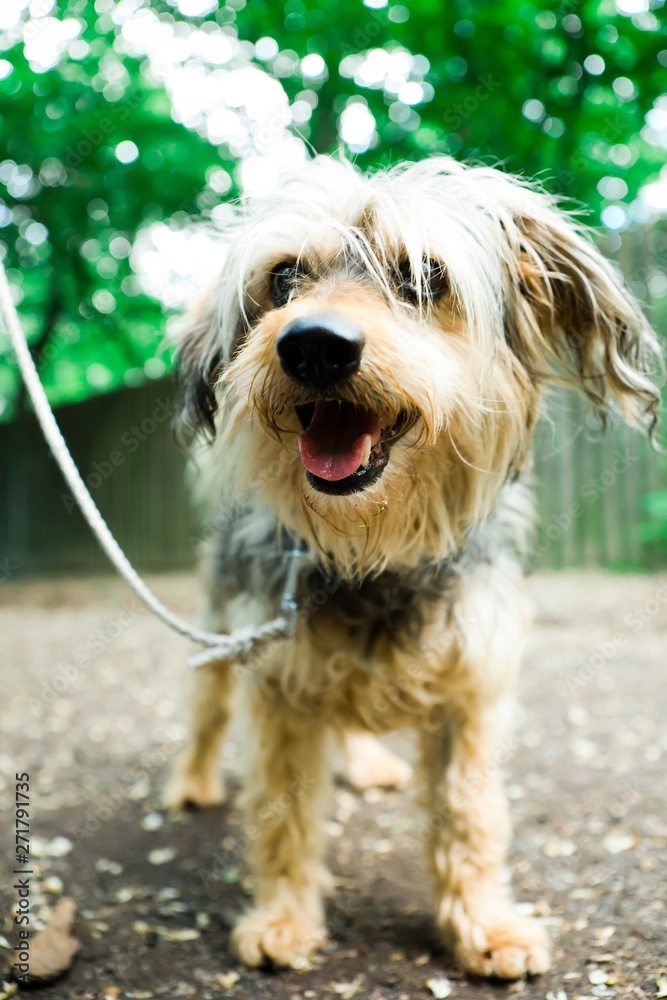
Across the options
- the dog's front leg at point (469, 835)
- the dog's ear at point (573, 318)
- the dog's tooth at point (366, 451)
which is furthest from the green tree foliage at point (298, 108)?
the dog's front leg at point (469, 835)

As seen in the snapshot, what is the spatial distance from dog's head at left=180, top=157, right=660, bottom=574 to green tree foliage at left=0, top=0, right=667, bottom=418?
0.52m

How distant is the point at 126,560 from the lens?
1.98 m

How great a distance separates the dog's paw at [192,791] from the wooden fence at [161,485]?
1868 millimetres

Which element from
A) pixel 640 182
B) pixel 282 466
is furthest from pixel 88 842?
pixel 640 182

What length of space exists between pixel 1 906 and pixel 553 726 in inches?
105

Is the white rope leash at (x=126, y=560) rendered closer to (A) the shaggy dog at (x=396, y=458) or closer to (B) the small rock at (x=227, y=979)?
(A) the shaggy dog at (x=396, y=458)

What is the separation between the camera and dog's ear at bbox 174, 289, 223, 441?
2.36 meters

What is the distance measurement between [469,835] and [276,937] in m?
0.64

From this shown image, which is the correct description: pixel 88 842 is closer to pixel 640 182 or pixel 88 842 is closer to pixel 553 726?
pixel 553 726

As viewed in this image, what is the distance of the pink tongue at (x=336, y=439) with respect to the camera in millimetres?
1897

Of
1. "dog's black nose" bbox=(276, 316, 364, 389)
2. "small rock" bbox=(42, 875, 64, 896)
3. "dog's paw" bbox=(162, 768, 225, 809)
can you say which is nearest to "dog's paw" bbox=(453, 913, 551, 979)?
"small rock" bbox=(42, 875, 64, 896)

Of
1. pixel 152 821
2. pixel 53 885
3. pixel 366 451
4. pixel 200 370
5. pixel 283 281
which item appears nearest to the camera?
pixel 366 451

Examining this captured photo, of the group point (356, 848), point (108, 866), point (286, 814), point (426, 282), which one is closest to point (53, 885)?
point (108, 866)

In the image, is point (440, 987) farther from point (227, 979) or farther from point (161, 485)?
point (161, 485)
